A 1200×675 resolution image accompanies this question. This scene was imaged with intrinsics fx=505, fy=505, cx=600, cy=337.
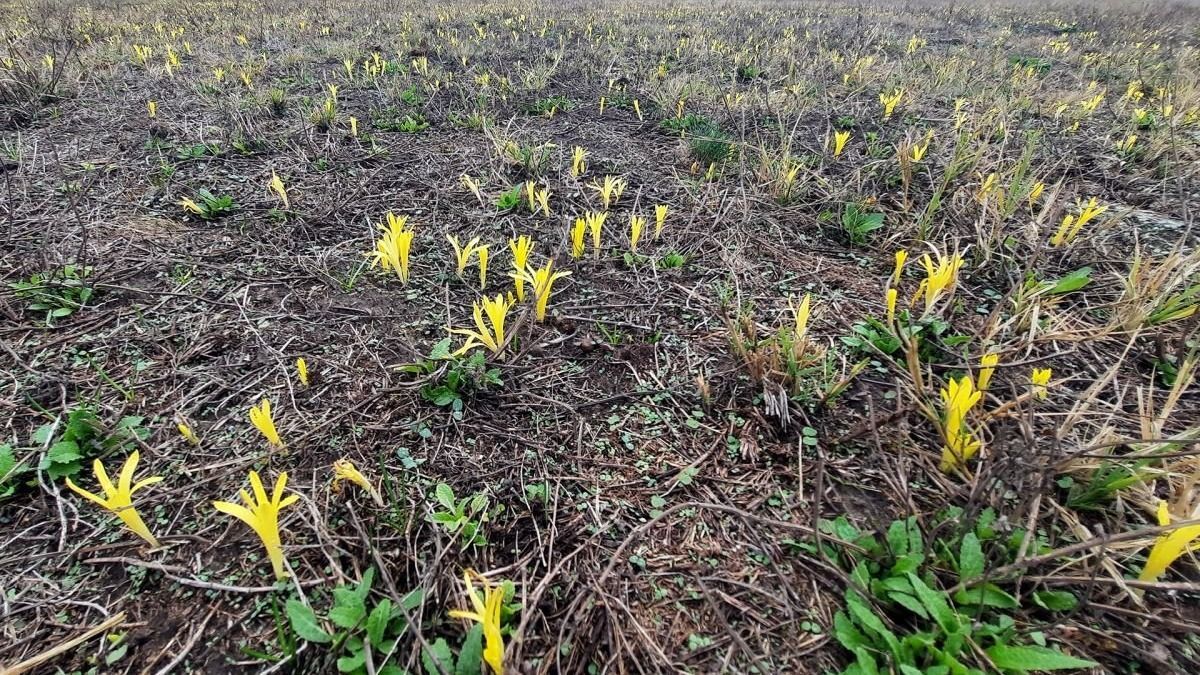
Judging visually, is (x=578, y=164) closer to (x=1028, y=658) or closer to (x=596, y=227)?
(x=596, y=227)

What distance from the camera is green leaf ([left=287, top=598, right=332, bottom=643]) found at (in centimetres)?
123

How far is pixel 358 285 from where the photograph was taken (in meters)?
2.58

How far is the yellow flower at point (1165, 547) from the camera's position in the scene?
3.84 feet

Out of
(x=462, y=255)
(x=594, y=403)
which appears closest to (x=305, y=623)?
(x=594, y=403)

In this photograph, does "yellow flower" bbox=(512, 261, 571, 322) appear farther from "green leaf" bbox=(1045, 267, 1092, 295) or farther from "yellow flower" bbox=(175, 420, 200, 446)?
"green leaf" bbox=(1045, 267, 1092, 295)

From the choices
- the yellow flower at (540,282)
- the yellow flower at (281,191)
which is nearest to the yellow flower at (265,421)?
the yellow flower at (540,282)

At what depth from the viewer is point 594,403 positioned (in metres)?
1.97

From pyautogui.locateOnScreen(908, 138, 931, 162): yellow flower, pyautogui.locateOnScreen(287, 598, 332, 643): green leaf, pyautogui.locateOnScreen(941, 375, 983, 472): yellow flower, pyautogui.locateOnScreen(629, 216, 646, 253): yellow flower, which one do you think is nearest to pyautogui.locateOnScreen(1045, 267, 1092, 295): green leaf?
pyautogui.locateOnScreen(941, 375, 983, 472): yellow flower

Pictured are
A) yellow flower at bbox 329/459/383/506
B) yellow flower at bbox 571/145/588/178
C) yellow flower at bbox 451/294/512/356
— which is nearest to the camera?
yellow flower at bbox 329/459/383/506

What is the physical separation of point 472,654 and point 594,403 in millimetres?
963

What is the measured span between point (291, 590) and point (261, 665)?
18cm

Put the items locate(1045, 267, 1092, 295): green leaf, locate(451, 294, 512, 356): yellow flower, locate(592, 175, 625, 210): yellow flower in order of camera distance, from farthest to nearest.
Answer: locate(592, 175, 625, 210): yellow flower < locate(1045, 267, 1092, 295): green leaf < locate(451, 294, 512, 356): yellow flower

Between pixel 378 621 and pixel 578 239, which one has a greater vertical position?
pixel 578 239

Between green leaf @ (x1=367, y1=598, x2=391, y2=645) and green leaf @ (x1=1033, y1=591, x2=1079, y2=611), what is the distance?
5.30 ft
